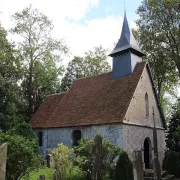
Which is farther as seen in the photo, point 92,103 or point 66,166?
point 92,103

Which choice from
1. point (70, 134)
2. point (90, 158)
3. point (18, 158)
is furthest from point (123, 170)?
point (70, 134)

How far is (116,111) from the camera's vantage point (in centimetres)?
2225

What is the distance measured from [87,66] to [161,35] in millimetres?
17270

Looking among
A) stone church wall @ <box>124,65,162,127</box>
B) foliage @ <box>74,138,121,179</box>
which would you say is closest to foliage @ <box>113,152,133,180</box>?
foliage @ <box>74,138,121,179</box>

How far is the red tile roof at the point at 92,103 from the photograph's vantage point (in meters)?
22.8

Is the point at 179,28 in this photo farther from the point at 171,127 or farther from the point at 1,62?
the point at 1,62

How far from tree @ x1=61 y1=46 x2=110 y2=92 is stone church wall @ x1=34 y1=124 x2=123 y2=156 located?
55.9 feet

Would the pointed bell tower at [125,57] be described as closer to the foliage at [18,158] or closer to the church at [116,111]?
the church at [116,111]

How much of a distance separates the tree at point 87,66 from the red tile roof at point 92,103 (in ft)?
44.0

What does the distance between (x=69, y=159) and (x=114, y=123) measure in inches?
218

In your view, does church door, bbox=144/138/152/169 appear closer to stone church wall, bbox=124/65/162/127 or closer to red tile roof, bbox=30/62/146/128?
stone church wall, bbox=124/65/162/127

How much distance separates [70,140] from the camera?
25062 mm

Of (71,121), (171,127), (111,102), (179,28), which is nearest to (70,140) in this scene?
(71,121)

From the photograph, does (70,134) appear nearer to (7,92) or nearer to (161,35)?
(7,92)
